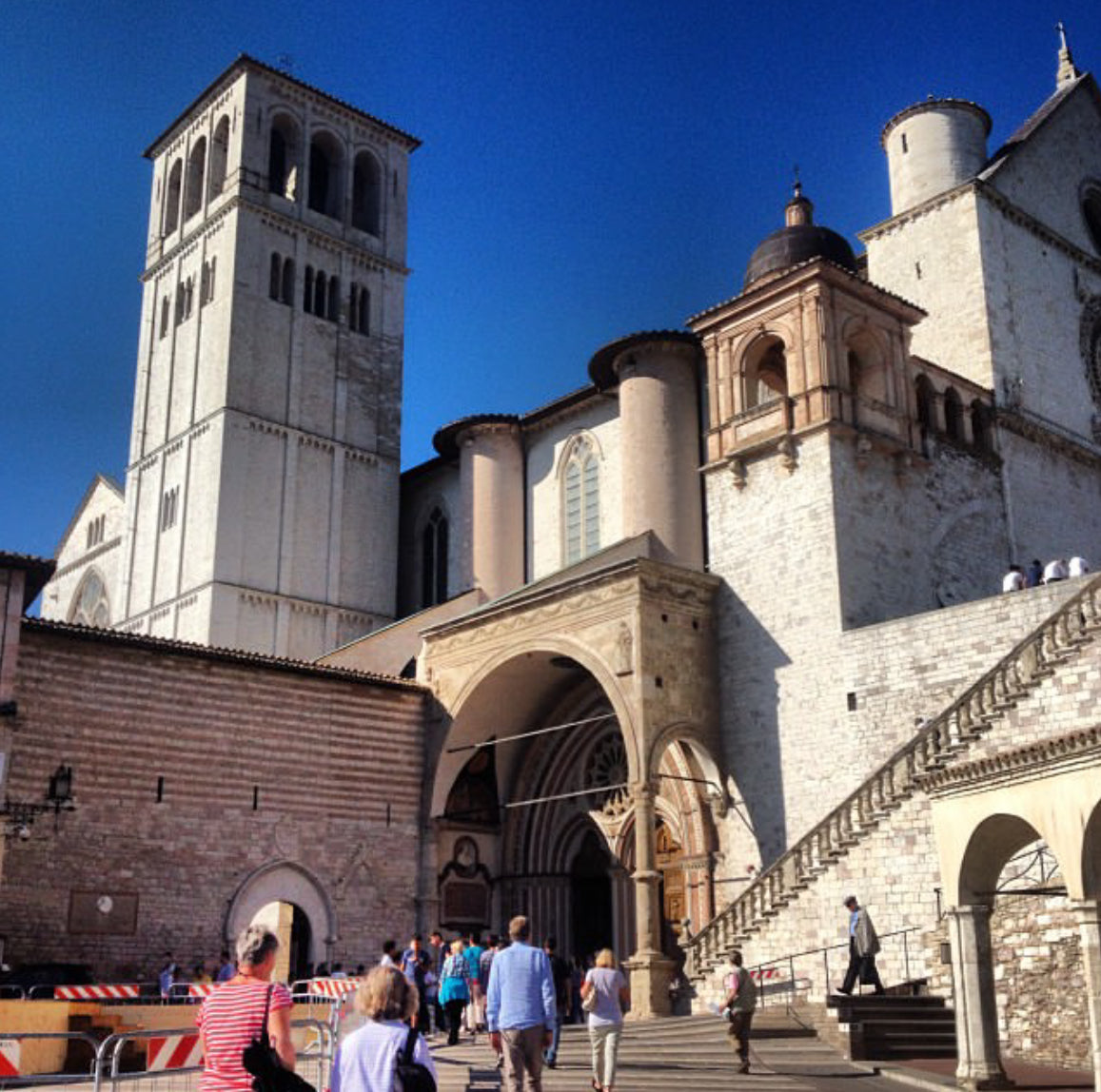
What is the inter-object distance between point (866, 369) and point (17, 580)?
14.1m

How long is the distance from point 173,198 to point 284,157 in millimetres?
3832

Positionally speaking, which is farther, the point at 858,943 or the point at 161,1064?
the point at 858,943

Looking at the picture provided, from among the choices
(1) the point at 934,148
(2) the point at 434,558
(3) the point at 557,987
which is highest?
(1) the point at 934,148

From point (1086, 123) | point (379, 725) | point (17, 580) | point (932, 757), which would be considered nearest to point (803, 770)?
point (932, 757)

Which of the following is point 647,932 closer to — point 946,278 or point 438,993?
point 438,993

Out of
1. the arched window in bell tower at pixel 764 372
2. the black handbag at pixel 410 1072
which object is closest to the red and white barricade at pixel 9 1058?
the black handbag at pixel 410 1072

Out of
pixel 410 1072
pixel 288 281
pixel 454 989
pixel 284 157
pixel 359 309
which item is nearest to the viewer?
pixel 410 1072

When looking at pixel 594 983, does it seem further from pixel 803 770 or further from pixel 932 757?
pixel 803 770

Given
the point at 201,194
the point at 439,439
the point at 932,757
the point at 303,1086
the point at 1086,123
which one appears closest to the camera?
the point at 303,1086

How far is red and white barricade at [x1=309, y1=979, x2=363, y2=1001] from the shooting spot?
1752 centimetres

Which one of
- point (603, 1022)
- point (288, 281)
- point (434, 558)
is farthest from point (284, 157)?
point (603, 1022)

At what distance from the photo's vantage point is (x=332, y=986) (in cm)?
1800

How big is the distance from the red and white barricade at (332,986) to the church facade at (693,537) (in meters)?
4.36

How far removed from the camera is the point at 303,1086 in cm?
513
